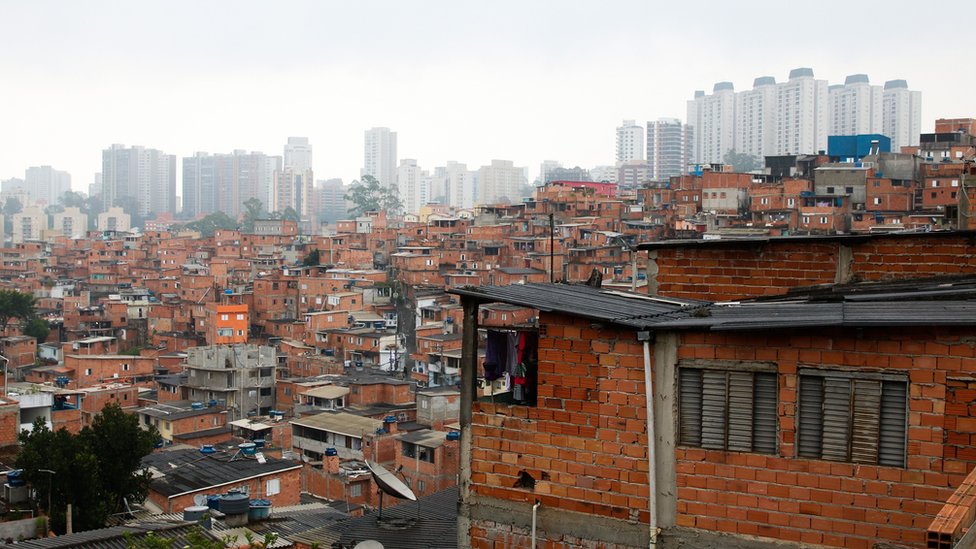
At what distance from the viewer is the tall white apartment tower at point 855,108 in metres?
96.3

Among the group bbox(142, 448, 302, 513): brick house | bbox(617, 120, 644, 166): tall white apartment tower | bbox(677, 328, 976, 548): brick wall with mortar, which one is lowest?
bbox(142, 448, 302, 513): brick house

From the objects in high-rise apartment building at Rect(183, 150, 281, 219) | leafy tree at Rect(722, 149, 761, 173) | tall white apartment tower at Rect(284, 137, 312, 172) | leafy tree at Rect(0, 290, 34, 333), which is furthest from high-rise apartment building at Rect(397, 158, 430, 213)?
leafy tree at Rect(0, 290, 34, 333)

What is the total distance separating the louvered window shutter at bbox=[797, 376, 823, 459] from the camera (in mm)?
4555

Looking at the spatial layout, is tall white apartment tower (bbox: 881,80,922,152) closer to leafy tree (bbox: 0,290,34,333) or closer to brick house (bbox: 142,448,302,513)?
leafy tree (bbox: 0,290,34,333)

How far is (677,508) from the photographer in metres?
4.84

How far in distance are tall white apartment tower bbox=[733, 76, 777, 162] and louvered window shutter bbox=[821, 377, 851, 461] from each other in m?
99.2

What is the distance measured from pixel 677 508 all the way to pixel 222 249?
56993 millimetres

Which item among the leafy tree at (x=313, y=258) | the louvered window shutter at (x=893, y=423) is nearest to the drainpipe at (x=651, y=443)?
the louvered window shutter at (x=893, y=423)

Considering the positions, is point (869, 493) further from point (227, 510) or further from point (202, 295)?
point (202, 295)

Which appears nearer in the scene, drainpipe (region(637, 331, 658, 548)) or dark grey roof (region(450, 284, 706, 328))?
drainpipe (region(637, 331, 658, 548))

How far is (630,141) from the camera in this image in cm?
12069

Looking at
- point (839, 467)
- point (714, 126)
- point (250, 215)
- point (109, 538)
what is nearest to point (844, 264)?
point (839, 467)

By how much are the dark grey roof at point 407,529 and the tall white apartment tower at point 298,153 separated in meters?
147

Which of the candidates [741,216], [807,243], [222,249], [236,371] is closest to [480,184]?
[222,249]
